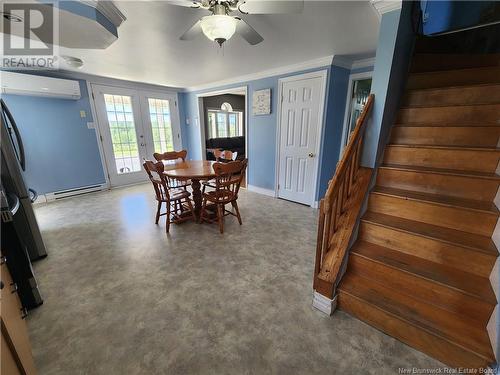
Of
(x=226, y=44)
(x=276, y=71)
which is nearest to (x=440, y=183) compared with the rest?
(x=226, y=44)

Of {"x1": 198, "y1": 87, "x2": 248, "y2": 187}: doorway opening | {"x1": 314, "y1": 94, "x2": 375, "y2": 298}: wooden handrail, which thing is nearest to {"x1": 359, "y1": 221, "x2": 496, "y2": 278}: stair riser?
{"x1": 314, "y1": 94, "x2": 375, "y2": 298}: wooden handrail

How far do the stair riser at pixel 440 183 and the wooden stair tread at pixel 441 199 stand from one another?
40mm

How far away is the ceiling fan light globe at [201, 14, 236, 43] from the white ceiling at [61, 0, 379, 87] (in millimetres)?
475

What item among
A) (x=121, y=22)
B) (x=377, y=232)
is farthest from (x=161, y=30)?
(x=377, y=232)

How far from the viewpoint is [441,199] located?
1.56 metres

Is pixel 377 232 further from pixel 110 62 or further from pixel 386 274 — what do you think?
pixel 110 62

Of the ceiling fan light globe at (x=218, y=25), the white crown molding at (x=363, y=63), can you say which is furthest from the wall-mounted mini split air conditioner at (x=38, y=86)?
the white crown molding at (x=363, y=63)

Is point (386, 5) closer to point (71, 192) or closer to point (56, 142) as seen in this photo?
point (56, 142)

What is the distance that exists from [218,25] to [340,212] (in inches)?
64.8

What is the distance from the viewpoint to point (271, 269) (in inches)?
80.1

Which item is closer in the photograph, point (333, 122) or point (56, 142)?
point (333, 122)

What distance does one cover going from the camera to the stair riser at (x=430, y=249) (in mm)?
1316

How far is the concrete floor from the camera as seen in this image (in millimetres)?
1234

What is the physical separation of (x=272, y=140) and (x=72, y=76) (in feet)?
12.5
